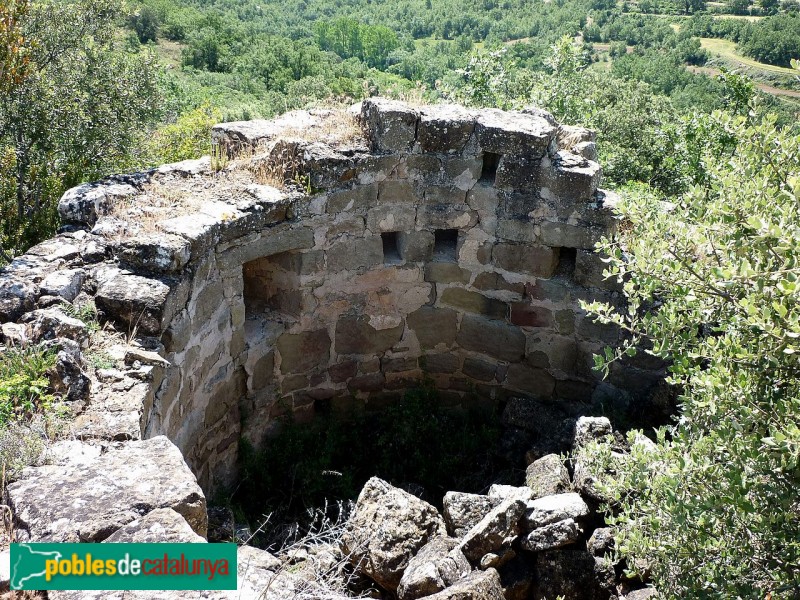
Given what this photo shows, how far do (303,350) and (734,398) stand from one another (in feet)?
13.3

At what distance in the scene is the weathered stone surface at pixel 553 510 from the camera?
5065mm

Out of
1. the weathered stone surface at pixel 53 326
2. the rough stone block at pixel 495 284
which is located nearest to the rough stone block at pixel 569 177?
the rough stone block at pixel 495 284

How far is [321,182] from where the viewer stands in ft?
20.3

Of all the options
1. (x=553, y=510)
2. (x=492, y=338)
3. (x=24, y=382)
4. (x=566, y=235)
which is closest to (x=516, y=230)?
(x=566, y=235)

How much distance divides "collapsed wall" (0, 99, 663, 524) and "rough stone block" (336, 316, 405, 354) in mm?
17

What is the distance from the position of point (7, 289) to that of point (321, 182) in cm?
255

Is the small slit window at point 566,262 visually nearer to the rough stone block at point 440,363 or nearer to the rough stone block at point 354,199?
the rough stone block at point 440,363

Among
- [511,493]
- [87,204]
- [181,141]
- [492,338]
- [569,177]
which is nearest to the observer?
[511,493]

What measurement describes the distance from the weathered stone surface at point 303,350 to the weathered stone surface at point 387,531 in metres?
1.73

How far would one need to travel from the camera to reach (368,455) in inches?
271

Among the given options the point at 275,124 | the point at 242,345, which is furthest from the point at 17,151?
the point at 242,345

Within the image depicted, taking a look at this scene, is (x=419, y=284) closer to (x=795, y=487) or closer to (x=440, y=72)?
(x=795, y=487)

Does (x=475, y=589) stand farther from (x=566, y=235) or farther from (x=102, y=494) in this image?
(x=566, y=235)

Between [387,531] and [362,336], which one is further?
[362,336]
